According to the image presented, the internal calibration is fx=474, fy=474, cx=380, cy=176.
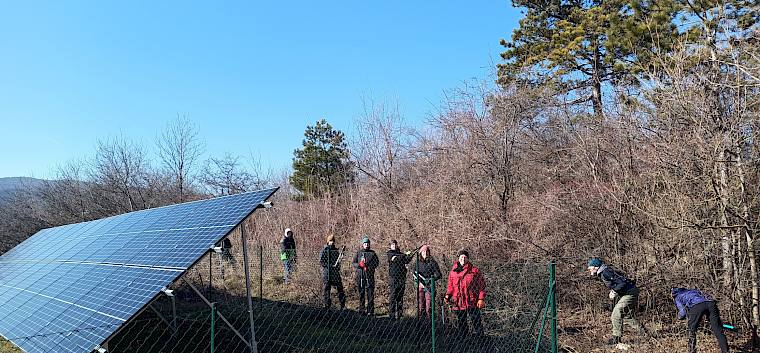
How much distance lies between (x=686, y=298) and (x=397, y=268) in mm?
4629

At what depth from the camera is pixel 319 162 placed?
23984 millimetres

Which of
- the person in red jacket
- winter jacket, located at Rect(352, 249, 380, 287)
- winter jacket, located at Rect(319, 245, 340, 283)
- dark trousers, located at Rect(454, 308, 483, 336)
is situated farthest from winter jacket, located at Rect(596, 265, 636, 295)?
winter jacket, located at Rect(319, 245, 340, 283)

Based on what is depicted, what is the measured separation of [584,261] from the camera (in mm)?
8742

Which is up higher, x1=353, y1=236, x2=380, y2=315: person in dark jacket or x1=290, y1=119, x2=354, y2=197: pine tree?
x1=290, y1=119, x2=354, y2=197: pine tree

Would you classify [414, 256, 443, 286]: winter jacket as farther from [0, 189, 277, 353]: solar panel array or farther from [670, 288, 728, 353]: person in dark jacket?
[0, 189, 277, 353]: solar panel array

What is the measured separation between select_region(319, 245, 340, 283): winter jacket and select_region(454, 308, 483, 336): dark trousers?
3286 mm

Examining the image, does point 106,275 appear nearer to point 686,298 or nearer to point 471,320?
point 471,320

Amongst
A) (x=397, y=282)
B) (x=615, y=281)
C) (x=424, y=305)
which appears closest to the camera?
(x=615, y=281)

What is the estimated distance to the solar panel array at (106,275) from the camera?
404 cm

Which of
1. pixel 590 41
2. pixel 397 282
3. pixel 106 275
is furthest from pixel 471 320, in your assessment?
pixel 590 41

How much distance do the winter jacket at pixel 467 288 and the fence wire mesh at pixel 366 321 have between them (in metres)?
0.05

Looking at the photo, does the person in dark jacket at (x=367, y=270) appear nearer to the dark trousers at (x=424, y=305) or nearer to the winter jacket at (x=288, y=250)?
the dark trousers at (x=424, y=305)

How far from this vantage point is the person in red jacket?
730 cm

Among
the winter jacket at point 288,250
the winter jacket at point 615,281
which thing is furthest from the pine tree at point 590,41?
the winter jacket at point 288,250
